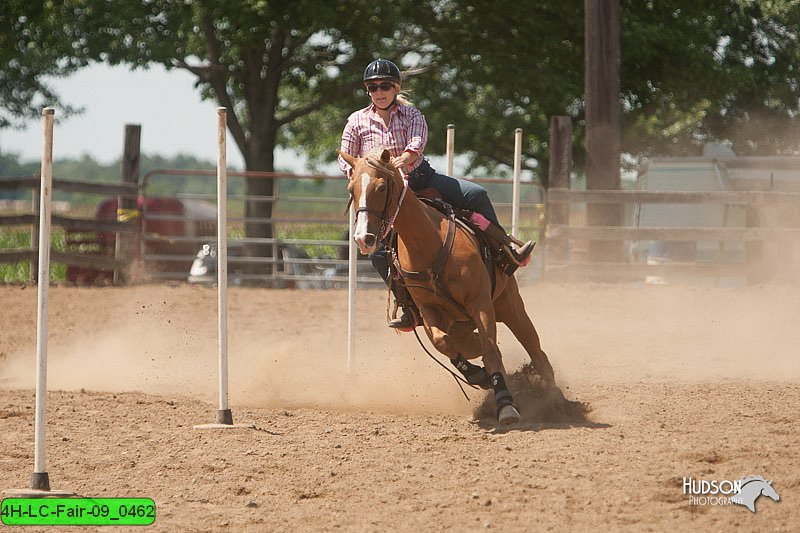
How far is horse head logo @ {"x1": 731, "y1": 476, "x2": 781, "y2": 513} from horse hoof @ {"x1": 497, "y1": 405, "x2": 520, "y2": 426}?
1874mm

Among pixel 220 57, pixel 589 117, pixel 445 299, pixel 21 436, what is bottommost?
pixel 21 436

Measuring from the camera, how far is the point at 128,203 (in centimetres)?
1764

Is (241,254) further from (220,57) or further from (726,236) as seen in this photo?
(726,236)

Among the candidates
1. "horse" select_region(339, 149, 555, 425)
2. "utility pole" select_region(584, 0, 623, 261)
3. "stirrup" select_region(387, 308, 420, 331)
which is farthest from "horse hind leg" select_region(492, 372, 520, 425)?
"utility pole" select_region(584, 0, 623, 261)

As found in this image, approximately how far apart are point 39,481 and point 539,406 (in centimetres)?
352

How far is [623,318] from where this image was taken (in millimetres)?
13375

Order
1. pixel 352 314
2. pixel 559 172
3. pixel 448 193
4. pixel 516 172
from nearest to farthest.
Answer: pixel 448 193
pixel 352 314
pixel 516 172
pixel 559 172

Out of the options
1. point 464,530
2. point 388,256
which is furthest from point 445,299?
point 464,530

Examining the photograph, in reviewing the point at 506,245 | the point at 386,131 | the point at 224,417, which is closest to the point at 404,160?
the point at 386,131

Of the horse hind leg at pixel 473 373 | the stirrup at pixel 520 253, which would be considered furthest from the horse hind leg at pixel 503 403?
the stirrup at pixel 520 253

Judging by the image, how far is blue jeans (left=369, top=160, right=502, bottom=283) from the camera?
25.9 feet

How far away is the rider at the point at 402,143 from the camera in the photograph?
25.3 feet

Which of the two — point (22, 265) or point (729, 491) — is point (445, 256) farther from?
point (22, 265)

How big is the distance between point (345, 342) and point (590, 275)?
592 centimetres
